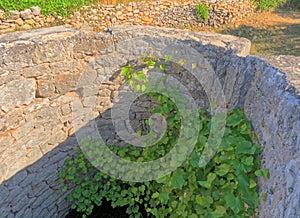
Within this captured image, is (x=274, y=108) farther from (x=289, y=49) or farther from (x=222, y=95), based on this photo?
(x=289, y=49)

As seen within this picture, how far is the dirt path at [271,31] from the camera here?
652 centimetres

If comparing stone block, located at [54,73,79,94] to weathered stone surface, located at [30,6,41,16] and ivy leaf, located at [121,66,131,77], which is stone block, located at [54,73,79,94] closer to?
ivy leaf, located at [121,66,131,77]

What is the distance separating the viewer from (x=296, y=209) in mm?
1228

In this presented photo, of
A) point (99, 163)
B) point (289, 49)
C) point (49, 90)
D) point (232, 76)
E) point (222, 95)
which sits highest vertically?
point (232, 76)

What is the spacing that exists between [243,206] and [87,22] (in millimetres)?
5952

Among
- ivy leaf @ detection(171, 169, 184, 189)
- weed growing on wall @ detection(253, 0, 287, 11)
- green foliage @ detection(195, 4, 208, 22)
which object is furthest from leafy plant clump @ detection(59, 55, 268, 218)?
weed growing on wall @ detection(253, 0, 287, 11)

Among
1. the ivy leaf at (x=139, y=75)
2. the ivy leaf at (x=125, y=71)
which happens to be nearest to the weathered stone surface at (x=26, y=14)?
the ivy leaf at (x=125, y=71)

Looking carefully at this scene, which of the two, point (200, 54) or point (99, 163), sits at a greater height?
point (200, 54)

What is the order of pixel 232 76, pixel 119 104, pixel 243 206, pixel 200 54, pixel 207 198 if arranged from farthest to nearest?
pixel 119 104 → pixel 200 54 → pixel 232 76 → pixel 207 198 → pixel 243 206

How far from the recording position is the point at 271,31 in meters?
7.65

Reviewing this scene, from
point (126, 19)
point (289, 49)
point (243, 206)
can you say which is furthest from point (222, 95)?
point (126, 19)

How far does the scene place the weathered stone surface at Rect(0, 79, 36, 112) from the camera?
256cm

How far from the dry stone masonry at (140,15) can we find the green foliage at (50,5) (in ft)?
0.32

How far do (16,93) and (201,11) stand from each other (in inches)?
245
